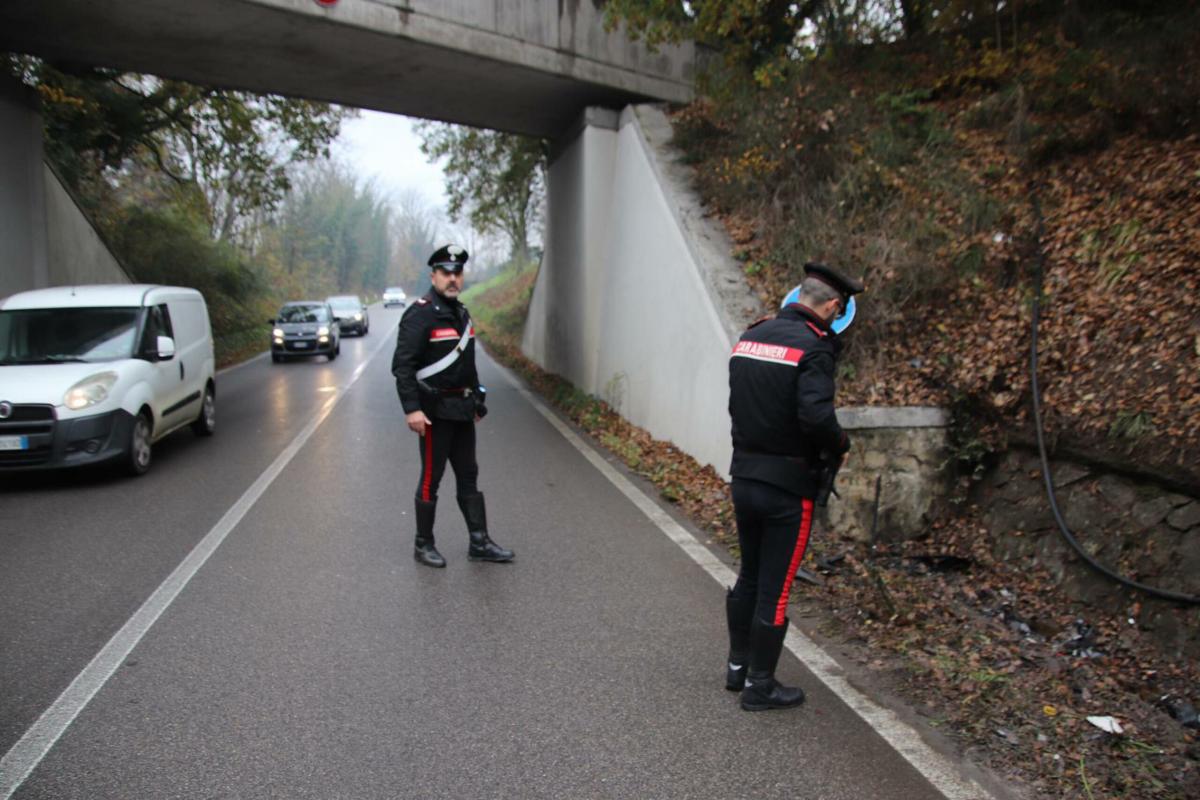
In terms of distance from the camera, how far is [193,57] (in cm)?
1123

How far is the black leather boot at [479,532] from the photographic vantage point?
567 cm

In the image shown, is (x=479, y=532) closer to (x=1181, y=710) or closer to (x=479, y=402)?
(x=479, y=402)

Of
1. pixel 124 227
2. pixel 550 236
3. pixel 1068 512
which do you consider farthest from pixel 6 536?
pixel 124 227

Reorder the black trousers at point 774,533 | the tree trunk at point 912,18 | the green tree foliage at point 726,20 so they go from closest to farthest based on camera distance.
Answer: the black trousers at point 774,533, the green tree foliage at point 726,20, the tree trunk at point 912,18

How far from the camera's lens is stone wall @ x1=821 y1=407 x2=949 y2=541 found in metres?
6.12

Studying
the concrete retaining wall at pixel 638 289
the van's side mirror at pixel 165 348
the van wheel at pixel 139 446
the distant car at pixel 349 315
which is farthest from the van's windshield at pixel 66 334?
the distant car at pixel 349 315

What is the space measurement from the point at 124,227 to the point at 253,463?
1943 centimetres

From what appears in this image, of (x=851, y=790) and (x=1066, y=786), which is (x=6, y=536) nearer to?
(x=851, y=790)

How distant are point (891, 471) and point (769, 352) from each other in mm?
3071

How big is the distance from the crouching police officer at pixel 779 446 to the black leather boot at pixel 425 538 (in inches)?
100.0

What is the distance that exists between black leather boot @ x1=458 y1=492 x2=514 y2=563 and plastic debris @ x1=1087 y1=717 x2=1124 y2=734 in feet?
11.3

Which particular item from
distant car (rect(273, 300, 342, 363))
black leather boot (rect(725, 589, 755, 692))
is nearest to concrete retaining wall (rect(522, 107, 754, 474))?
black leather boot (rect(725, 589, 755, 692))

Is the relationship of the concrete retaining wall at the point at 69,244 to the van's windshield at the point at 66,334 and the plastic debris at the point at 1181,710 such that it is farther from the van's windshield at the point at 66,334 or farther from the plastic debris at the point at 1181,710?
the plastic debris at the point at 1181,710

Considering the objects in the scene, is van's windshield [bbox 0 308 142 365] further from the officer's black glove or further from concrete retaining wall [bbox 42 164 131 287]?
concrete retaining wall [bbox 42 164 131 287]
